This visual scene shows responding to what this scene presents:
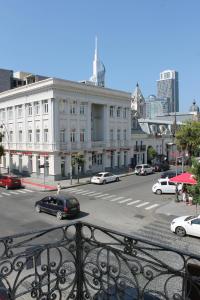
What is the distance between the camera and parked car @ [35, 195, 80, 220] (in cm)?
2140

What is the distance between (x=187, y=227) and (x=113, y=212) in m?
7.32

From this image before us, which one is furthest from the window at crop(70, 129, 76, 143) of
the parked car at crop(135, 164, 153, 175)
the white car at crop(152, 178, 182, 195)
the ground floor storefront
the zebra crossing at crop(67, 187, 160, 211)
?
the white car at crop(152, 178, 182, 195)

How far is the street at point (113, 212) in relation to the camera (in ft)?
59.8

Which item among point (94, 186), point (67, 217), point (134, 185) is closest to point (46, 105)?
point (94, 186)

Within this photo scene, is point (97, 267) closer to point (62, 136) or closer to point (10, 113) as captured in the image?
point (62, 136)

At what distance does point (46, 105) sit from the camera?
139 ft

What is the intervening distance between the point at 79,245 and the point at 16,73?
2736 inches

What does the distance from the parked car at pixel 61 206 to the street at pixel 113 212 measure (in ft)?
1.55

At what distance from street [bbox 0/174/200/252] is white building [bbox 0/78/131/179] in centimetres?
905

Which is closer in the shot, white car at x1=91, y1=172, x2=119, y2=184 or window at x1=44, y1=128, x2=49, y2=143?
white car at x1=91, y1=172, x2=119, y2=184

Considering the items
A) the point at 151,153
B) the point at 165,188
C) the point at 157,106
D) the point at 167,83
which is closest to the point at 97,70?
the point at 157,106

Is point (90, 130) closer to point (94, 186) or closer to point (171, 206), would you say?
point (94, 186)

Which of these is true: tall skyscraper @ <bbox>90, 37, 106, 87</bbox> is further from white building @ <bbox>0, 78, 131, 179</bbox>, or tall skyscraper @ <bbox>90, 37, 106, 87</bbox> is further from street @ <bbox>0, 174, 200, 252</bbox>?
street @ <bbox>0, 174, 200, 252</bbox>

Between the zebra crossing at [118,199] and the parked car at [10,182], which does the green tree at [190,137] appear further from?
the parked car at [10,182]
